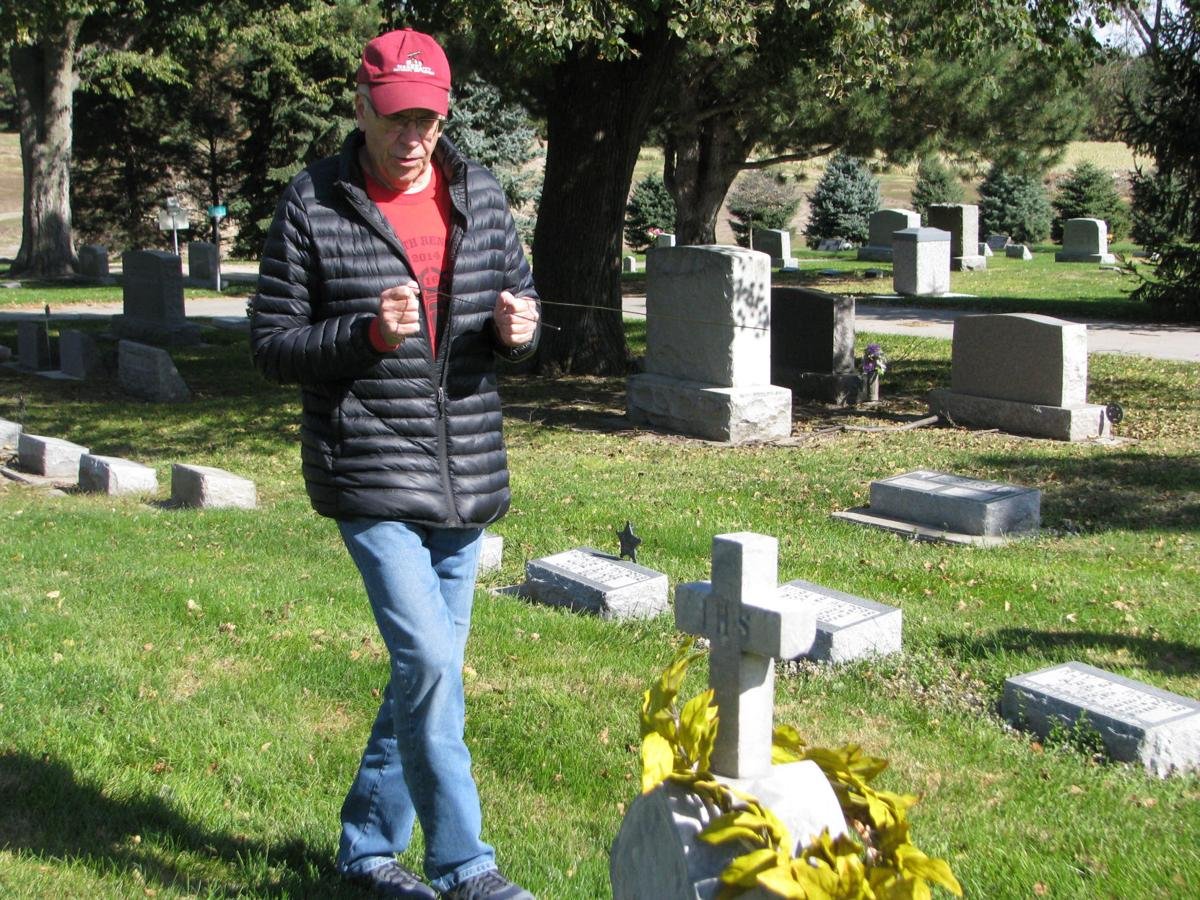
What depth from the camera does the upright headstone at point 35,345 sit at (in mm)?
16469

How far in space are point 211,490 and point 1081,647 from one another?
5.81 meters

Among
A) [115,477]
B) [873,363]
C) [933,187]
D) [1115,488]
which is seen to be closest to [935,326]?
[873,363]

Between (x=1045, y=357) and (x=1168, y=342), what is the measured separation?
6.64 m

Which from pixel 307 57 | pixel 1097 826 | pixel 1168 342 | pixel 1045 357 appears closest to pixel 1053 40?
pixel 1045 357

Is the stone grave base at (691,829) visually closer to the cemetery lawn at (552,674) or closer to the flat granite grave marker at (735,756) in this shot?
the flat granite grave marker at (735,756)

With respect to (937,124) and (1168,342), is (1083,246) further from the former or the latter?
(1168,342)

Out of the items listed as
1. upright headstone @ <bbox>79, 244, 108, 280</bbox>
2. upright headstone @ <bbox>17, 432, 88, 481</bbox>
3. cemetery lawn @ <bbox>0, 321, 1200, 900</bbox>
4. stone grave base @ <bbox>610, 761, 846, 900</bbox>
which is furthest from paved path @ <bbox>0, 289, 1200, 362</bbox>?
stone grave base @ <bbox>610, 761, 846, 900</bbox>

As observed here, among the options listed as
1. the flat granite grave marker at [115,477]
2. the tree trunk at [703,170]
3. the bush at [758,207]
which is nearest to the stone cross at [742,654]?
the flat granite grave marker at [115,477]

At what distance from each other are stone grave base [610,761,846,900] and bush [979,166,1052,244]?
38.7 metres

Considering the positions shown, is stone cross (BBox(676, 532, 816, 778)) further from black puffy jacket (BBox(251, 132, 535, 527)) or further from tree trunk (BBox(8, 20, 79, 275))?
tree trunk (BBox(8, 20, 79, 275))

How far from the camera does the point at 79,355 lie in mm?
15914

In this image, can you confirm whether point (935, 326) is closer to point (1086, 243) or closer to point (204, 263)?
point (1086, 243)

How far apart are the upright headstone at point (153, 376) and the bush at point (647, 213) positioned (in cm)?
2381

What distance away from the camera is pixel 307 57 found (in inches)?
1278
